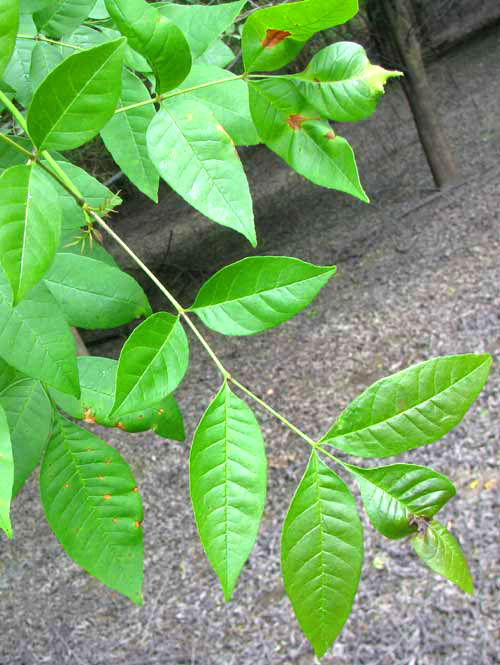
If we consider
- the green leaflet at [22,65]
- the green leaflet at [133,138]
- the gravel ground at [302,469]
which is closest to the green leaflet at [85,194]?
the green leaflet at [133,138]

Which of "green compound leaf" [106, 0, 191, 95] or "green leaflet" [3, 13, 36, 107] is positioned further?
"green leaflet" [3, 13, 36, 107]

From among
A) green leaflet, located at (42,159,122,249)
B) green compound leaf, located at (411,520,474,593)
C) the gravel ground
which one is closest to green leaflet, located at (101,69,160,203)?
green leaflet, located at (42,159,122,249)

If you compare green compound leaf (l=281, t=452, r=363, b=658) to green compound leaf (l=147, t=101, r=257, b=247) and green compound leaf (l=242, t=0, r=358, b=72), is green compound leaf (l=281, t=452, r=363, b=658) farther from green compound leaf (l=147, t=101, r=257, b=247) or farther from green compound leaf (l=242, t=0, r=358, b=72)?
green compound leaf (l=242, t=0, r=358, b=72)

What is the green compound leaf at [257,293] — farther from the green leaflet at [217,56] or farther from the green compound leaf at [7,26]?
the green leaflet at [217,56]

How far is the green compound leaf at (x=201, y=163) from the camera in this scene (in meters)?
0.60

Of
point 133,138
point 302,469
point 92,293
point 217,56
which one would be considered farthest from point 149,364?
point 302,469

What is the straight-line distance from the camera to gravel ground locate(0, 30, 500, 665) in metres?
2.83

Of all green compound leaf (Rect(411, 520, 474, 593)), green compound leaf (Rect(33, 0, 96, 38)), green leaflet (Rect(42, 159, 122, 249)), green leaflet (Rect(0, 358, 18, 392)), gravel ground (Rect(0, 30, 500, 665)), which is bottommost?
gravel ground (Rect(0, 30, 500, 665))

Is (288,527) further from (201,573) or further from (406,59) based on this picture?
(406,59)

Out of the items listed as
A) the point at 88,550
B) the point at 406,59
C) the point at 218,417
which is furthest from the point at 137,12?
→ the point at 406,59

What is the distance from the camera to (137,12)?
586mm

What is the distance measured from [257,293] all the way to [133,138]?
0.30 meters

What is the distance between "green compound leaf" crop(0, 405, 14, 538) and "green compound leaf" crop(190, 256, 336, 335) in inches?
8.4

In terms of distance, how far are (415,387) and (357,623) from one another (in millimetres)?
2596
